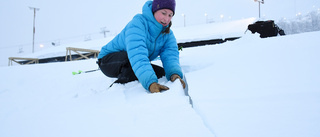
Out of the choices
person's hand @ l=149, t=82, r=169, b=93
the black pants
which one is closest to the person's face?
the black pants

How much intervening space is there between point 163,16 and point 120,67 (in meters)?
0.64

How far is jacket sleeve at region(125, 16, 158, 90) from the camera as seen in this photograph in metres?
1.09

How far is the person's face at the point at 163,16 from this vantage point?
4.26ft

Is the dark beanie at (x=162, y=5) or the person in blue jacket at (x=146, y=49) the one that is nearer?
the person in blue jacket at (x=146, y=49)

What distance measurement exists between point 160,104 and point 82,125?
41 centimetres

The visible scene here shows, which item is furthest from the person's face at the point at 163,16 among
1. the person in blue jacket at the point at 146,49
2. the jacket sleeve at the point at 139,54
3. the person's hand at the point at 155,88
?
the person's hand at the point at 155,88

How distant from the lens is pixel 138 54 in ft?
3.76

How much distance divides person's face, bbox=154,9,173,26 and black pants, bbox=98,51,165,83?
0.45m

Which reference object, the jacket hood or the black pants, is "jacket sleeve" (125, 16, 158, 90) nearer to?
the jacket hood

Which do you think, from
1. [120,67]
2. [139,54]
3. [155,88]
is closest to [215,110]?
A: [155,88]

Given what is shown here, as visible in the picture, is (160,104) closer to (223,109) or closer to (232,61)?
(223,109)

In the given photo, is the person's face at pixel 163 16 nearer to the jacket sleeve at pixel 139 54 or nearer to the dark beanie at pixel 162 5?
the dark beanie at pixel 162 5

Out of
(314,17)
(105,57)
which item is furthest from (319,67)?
(314,17)

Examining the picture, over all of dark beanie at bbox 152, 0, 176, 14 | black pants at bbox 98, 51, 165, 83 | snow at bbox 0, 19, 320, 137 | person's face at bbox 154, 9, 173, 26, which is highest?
dark beanie at bbox 152, 0, 176, 14
